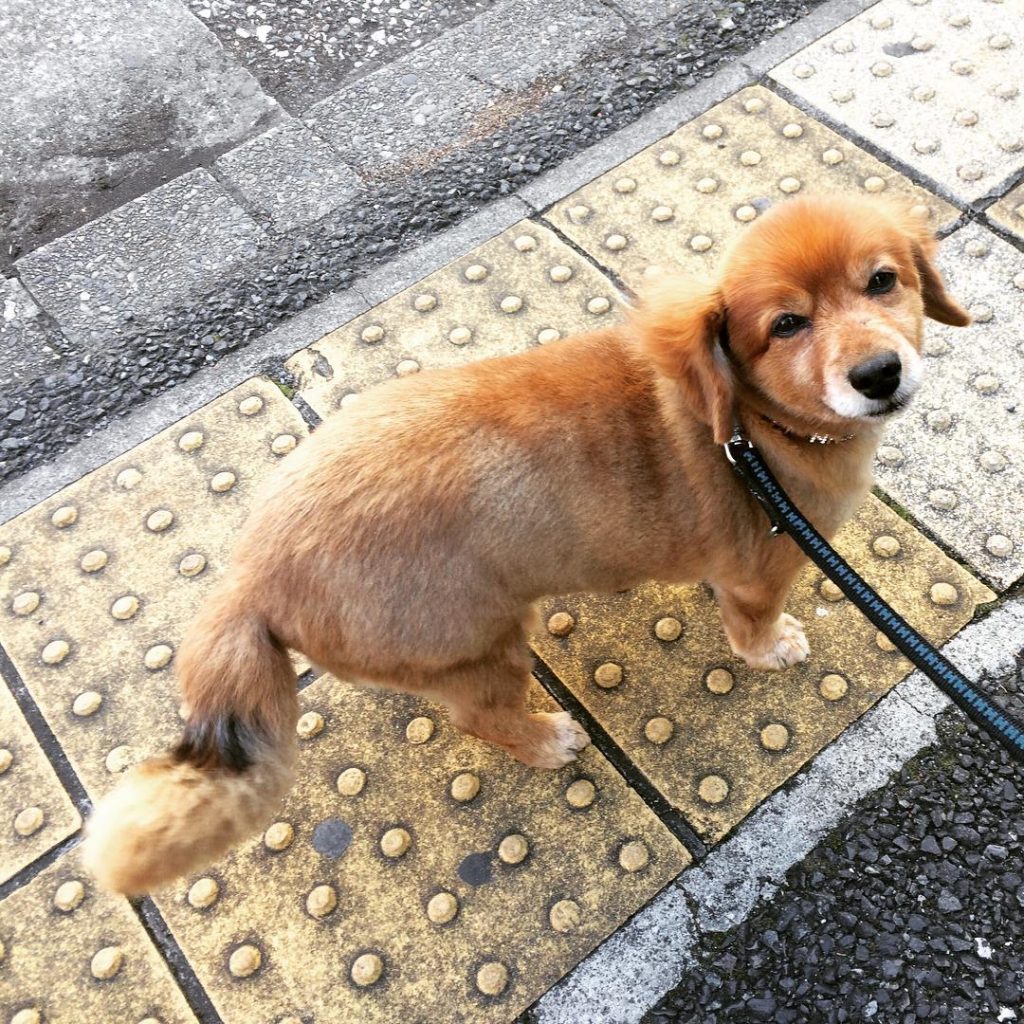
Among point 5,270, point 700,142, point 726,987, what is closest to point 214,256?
point 5,270

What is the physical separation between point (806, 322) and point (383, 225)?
179 centimetres

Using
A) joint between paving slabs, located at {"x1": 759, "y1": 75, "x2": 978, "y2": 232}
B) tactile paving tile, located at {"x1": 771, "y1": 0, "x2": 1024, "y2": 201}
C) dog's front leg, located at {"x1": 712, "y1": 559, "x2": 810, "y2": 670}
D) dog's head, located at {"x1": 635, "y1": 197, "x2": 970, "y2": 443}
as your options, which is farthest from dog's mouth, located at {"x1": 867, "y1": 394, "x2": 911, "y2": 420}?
tactile paving tile, located at {"x1": 771, "y1": 0, "x2": 1024, "y2": 201}

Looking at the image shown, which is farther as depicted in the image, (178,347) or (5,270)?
(5,270)

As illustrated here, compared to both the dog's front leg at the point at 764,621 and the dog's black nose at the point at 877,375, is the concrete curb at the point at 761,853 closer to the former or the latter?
the dog's front leg at the point at 764,621

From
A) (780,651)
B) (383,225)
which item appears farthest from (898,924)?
(383,225)

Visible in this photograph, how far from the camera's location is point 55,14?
374 centimetres

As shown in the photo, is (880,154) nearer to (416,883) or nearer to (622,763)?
(622,763)

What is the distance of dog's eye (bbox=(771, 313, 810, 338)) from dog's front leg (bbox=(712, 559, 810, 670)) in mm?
555

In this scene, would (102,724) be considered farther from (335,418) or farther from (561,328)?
(561,328)

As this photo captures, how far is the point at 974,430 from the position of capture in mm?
2482

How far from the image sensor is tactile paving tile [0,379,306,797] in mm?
2293

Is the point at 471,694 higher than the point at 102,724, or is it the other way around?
the point at 471,694

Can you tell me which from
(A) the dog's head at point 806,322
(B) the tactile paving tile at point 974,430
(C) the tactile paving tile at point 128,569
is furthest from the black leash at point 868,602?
(C) the tactile paving tile at point 128,569

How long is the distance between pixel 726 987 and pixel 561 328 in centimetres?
179
